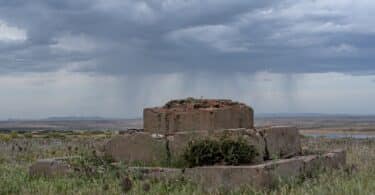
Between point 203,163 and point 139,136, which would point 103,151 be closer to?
point 139,136

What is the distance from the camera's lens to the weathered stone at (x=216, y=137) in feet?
45.0

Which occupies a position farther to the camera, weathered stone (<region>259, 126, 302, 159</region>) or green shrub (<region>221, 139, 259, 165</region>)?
weathered stone (<region>259, 126, 302, 159</region>)

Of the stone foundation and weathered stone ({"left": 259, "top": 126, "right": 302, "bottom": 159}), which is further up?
weathered stone ({"left": 259, "top": 126, "right": 302, "bottom": 159})

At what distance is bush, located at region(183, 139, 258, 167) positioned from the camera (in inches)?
520

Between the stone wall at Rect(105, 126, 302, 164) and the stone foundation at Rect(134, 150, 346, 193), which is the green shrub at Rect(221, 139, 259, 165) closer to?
the stone wall at Rect(105, 126, 302, 164)

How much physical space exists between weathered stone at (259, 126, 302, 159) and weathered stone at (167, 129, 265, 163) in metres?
0.34

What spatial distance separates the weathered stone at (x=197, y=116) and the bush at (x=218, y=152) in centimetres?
162

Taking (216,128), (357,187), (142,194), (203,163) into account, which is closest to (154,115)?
(216,128)

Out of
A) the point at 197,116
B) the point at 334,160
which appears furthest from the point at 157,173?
the point at 334,160

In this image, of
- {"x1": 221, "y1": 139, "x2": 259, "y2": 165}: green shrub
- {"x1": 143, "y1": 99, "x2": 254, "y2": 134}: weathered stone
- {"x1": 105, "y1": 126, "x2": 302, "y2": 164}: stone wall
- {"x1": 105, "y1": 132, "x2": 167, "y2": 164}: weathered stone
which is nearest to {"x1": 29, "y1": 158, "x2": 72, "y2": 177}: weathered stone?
{"x1": 105, "y1": 132, "x2": 167, "y2": 164}: weathered stone

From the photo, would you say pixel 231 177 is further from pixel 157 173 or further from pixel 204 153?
pixel 157 173

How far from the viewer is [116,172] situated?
13.8 metres

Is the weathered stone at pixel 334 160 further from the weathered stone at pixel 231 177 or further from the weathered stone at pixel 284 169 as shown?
the weathered stone at pixel 231 177

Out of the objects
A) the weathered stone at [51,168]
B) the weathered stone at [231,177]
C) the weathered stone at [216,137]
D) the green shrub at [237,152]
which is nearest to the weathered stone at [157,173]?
the weathered stone at [231,177]
